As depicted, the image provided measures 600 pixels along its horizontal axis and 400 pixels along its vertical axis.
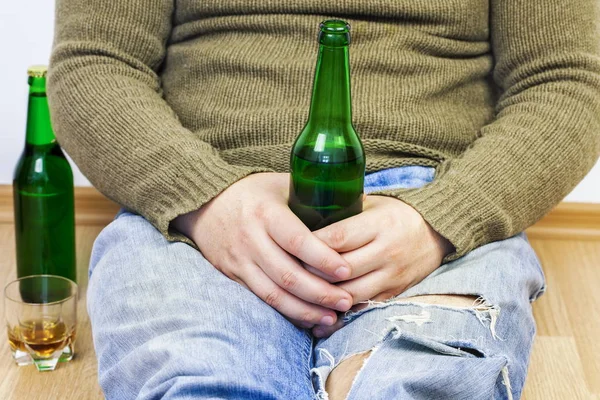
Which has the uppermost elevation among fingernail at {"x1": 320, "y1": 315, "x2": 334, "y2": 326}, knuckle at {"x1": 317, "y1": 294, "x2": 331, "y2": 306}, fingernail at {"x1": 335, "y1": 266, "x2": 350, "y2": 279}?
fingernail at {"x1": 335, "y1": 266, "x2": 350, "y2": 279}

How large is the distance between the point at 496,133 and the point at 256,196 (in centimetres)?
34

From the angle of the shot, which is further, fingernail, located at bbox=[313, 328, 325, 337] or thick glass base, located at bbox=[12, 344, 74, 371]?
thick glass base, located at bbox=[12, 344, 74, 371]

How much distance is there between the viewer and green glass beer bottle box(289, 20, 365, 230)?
81 centimetres

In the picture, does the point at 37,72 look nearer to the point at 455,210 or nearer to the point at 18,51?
the point at 18,51

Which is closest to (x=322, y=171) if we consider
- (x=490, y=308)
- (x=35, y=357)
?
(x=490, y=308)

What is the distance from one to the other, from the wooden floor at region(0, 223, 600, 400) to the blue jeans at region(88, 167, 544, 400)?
13.7 inches

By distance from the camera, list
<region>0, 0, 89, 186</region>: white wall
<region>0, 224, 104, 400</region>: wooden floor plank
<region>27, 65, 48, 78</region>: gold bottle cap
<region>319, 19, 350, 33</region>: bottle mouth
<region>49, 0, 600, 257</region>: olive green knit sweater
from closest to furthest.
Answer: <region>319, 19, 350, 33</region>: bottle mouth
<region>49, 0, 600, 257</region>: olive green knit sweater
<region>0, 224, 104, 400</region>: wooden floor plank
<region>27, 65, 48, 78</region>: gold bottle cap
<region>0, 0, 89, 186</region>: white wall

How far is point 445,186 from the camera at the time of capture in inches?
38.0

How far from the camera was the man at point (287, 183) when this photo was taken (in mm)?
848

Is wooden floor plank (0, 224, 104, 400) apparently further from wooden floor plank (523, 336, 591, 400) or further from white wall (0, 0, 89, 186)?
wooden floor plank (523, 336, 591, 400)

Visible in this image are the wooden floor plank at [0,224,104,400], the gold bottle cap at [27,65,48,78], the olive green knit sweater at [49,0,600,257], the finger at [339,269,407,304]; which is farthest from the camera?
the gold bottle cap at [27,65,48,78]

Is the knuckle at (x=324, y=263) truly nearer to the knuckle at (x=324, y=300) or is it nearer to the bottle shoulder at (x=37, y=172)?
the knuckle at (x=324, y=300)

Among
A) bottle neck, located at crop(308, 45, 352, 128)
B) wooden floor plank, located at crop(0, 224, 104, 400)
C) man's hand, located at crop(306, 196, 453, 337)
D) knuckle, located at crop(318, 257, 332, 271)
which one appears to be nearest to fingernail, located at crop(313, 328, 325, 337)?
man's hand, located at crop(306, 196, 453, 337)

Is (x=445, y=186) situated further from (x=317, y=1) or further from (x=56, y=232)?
(x=56, y=232)
